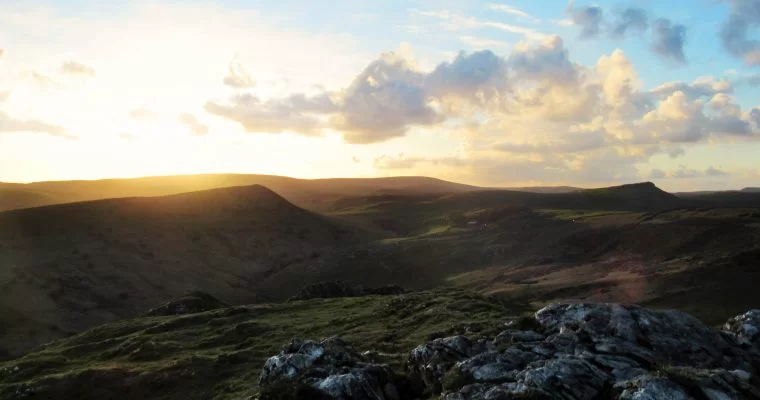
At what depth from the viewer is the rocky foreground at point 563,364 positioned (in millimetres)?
20938

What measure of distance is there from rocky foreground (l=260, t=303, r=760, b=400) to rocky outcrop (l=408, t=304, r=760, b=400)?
0.15 ft

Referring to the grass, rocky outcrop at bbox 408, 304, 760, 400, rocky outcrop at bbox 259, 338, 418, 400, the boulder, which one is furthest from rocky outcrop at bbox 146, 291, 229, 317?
the boulder

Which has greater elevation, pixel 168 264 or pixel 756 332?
pixel 756 332

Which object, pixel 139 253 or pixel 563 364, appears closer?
pixel 563 364

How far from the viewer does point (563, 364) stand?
22.4 m

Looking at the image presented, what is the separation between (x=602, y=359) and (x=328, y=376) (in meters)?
11.7

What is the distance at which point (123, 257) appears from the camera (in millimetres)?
120625

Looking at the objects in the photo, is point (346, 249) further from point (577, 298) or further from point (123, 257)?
point (577, 298)

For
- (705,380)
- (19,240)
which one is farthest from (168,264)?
(705,380)

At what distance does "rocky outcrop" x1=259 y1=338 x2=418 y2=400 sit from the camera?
24359mm

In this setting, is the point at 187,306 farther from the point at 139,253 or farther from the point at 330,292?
the point at 139,253

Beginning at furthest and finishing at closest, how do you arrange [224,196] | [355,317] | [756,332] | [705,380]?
[224,196], [355,317], [756,332], [705,380]

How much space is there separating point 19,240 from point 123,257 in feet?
65.8

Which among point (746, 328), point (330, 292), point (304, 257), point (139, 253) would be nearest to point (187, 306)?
point (330, 292)
